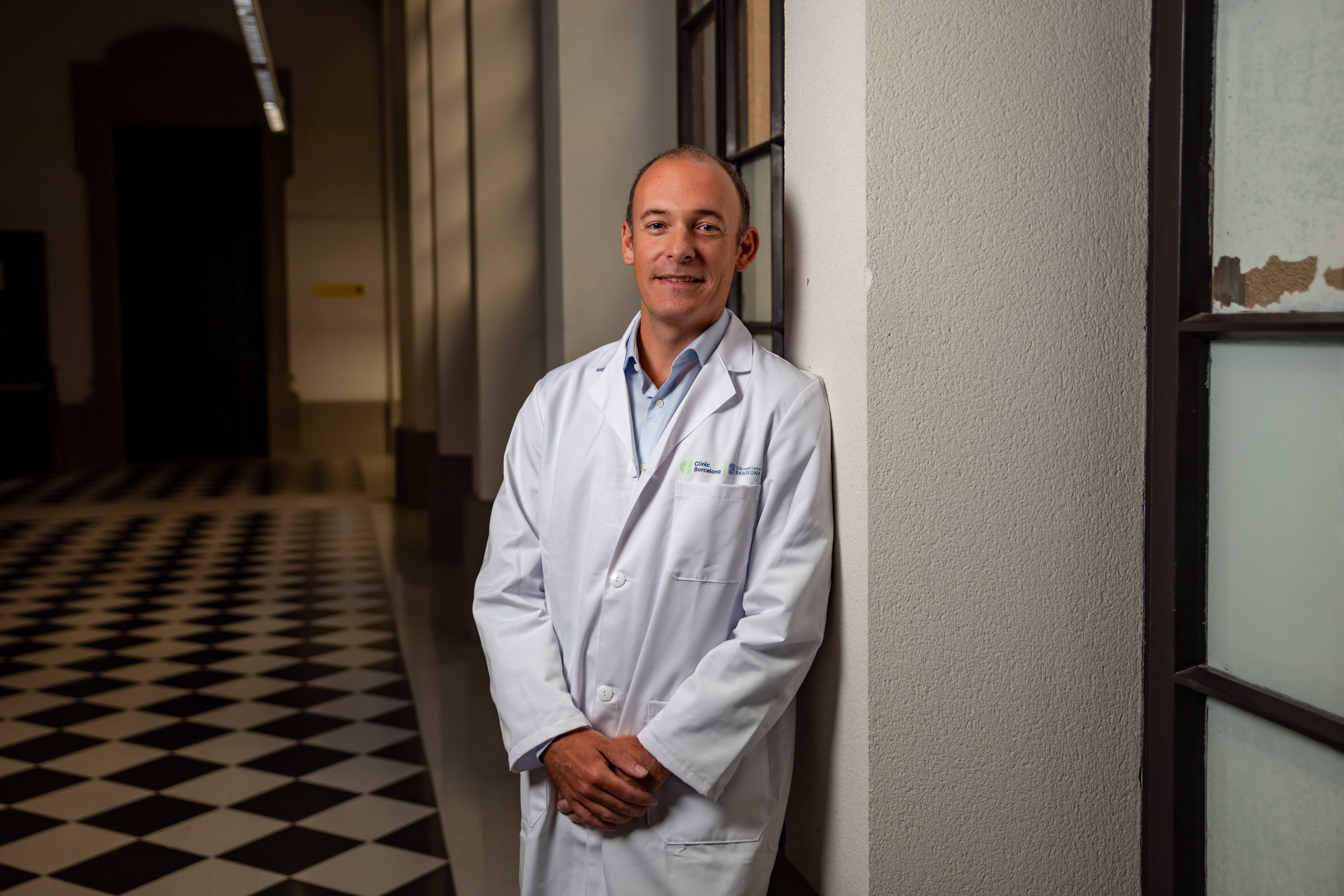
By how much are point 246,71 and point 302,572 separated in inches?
343

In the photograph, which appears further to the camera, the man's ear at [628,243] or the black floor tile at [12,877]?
the black floor tile at [12,877]

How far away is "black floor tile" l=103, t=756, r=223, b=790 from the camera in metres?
3.87

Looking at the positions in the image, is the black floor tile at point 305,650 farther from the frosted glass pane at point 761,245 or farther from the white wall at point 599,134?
the frosted glass pane at point 761,245

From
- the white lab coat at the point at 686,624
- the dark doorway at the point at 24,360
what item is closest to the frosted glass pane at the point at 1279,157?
the white lab coat at the point at 686,624

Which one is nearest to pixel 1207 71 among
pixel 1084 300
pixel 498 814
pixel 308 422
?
pixel 1084 300

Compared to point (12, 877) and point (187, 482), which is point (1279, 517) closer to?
point (12, 877)

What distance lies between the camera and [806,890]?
1.95m

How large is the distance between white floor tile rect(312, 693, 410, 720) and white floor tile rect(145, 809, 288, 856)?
98cm

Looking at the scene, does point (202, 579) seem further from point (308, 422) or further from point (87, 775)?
point (308, 422)

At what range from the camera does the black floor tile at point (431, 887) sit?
3.07 meters

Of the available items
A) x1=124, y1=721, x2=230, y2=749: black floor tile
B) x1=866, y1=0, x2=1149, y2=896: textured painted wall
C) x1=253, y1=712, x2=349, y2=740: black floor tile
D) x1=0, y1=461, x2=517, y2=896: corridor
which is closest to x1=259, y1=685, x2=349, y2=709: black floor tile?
x1=0, y1=461, x2=517, y2=896: corridor

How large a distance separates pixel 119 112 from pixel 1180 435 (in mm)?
14397

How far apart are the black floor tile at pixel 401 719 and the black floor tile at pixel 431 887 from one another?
130 cm

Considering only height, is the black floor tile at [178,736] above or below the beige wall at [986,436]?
below
